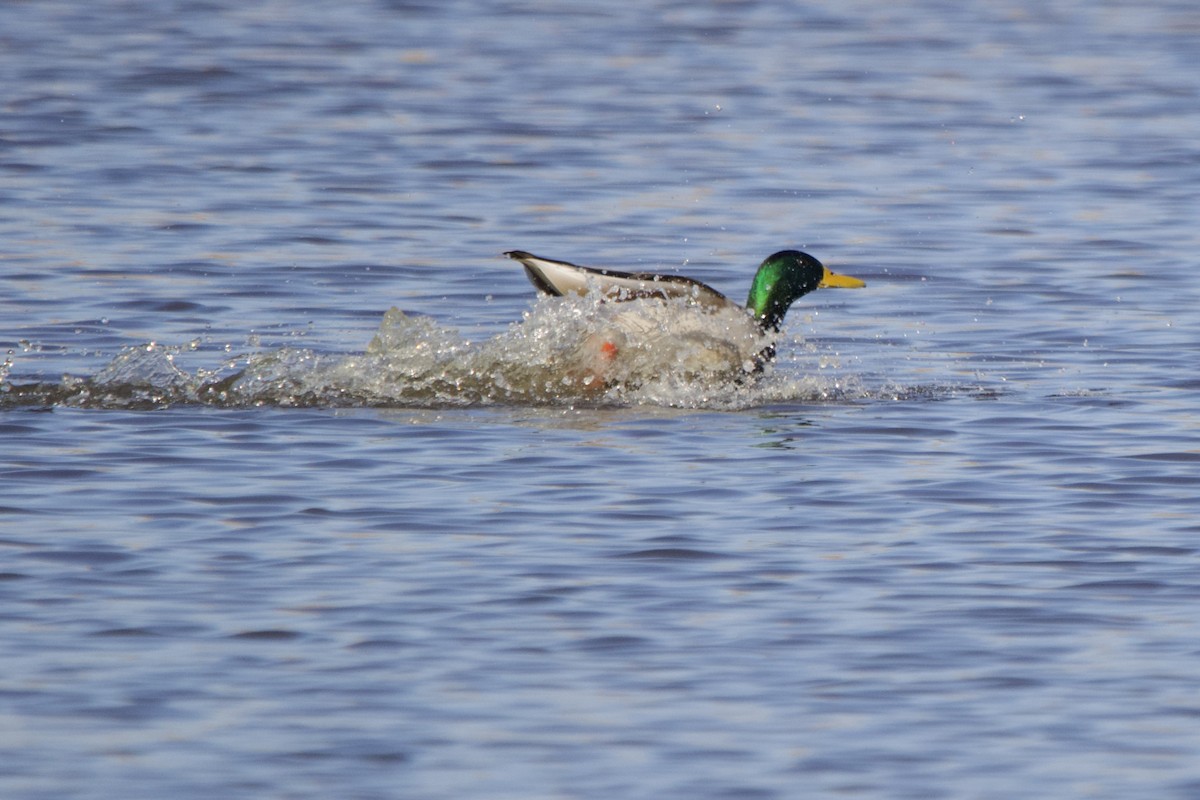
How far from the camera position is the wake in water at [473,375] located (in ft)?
32.1

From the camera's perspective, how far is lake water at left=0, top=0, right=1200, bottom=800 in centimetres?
579

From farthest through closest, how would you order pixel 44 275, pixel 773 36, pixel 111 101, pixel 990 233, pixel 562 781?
pixel 773 36 → pixel 111 101 → pixel 990 233 → pixel 44 275 → pixel 562 781

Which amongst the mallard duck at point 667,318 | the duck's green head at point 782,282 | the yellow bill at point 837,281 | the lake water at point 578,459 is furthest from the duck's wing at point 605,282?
the yellow bill at point 837,281

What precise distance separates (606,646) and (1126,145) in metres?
12.4

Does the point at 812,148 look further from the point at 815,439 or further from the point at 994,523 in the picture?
the point at 994,523

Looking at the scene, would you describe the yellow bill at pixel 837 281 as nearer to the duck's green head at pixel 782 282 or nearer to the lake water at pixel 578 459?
the duck's green head at pixel 782 282

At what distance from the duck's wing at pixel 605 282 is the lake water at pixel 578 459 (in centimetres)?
16

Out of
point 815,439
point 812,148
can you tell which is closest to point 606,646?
point 815,439

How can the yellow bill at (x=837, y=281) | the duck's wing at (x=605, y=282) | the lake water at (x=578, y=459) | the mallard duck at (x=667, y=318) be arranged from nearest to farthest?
the lake water at (x=578, y=459)
the mallard duck at (x=667, y=318)
the duck's wing at (x=605, y=282)
the yellow bill at (x=837, y=281)

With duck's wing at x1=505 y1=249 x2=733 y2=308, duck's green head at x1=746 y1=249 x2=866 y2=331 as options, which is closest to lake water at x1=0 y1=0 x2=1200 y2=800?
duck's wing at x1=505 y1=249 x2=733 y2=308

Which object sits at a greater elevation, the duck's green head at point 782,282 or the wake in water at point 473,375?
the duck's green head at point 782,282

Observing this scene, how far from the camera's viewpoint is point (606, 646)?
6.42 metres

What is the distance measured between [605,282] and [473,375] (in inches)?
29.4

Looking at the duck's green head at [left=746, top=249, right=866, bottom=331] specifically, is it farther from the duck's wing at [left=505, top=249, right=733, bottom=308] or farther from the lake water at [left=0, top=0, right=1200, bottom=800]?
the duck's wing at [left=505, top=249, right=733, bottom=308]
